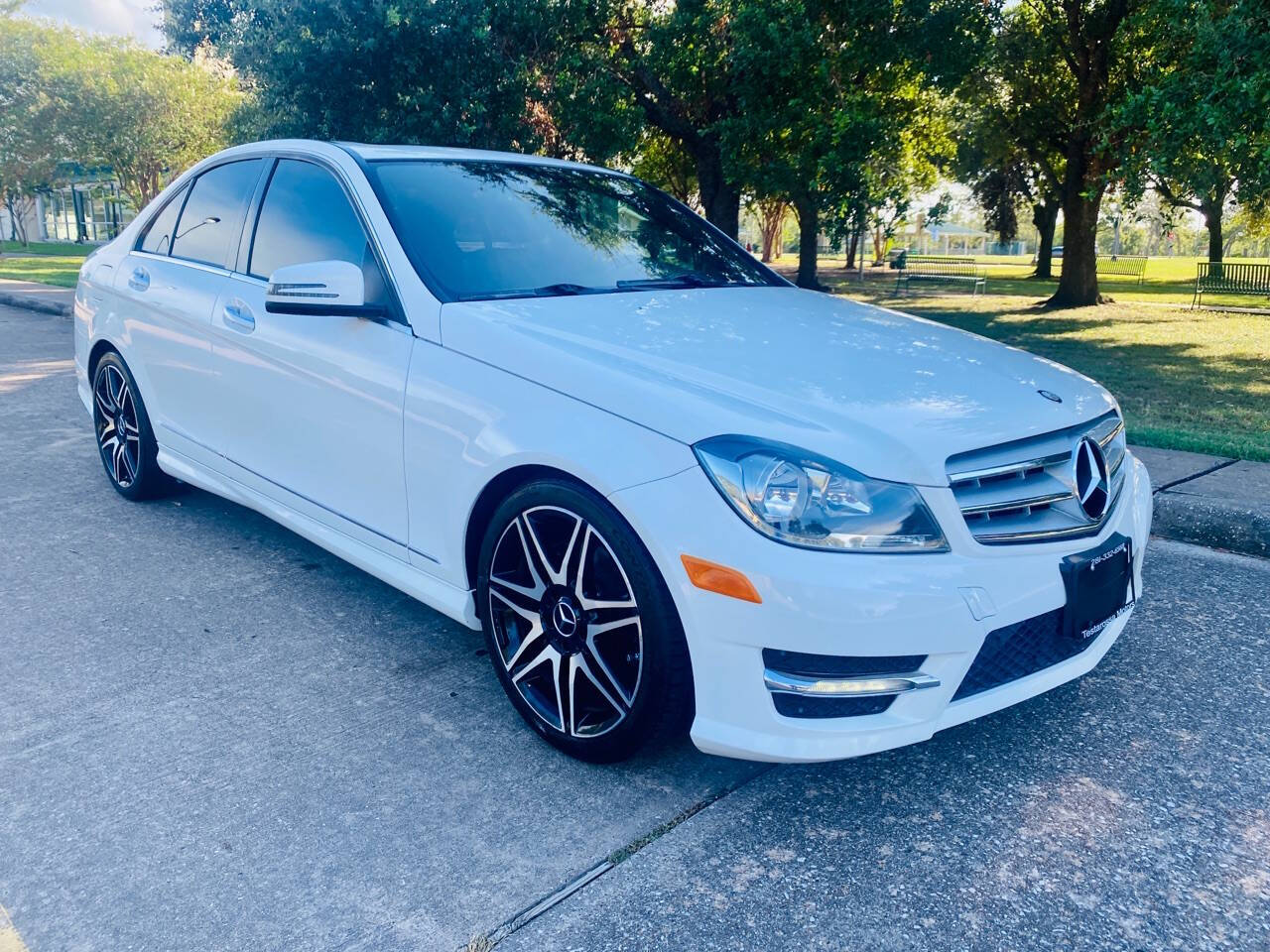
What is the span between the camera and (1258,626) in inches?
155

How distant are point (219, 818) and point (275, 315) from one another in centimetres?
189

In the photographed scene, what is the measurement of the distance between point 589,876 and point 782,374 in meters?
1.36

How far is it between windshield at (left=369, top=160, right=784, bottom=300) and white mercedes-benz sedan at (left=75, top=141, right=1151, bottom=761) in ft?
0.05

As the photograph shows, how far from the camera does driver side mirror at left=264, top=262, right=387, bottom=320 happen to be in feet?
10.8

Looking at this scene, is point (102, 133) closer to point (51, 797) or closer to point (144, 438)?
point (144, 438)

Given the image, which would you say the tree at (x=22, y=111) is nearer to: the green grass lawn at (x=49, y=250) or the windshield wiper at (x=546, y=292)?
the green grass lawn at (x=49, y=250)

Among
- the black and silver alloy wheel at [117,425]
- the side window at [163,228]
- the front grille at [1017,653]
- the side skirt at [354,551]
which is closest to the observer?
the front grille at [1017,653]

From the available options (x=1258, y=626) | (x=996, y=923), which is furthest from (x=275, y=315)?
(x=1258, y=626)

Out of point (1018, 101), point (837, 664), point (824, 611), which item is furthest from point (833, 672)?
point (1018, 101)

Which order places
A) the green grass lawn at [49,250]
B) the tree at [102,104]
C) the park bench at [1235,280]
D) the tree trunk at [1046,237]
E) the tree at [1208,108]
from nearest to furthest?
the tree at [1208,108] → the park bench at [1235,280] → the tree at [102,104] → the tree trunk at [1046,237] → the green grass lawn at [49,250]

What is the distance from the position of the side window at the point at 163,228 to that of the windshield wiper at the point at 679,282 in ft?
8.03

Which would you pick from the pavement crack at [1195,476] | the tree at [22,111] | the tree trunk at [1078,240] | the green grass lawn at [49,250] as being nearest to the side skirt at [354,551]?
the pavement crack at [1195,476]

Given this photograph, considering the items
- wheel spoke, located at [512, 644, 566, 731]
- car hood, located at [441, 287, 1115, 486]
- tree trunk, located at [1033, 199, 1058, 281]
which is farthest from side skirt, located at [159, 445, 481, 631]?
tree trunk, located at [1033, 199, 1058, 281]

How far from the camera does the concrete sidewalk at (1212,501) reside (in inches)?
188
